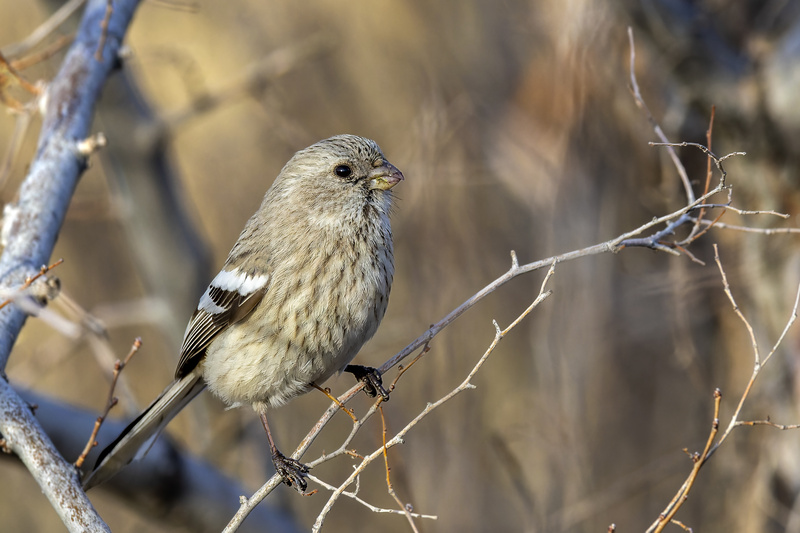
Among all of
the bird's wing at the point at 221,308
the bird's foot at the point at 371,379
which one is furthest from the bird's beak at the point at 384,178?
the bird's foot at the point at 371,379

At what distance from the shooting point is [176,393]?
3.90 metres

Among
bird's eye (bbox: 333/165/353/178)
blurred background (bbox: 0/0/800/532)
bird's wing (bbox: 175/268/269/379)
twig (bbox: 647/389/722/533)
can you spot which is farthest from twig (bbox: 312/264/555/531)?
blurred background (bbox: 0/0/800/532)

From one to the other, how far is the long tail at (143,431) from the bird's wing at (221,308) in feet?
0.31

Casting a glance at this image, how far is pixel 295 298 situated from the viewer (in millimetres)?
3479

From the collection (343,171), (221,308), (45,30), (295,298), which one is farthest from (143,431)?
(45,30)

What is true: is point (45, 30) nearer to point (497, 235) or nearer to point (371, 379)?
point (371, 379)

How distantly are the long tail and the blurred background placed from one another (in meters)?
0.35

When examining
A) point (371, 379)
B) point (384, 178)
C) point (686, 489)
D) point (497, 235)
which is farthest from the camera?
point (497, 235)

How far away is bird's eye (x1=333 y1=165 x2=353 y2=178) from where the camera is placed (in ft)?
12.5

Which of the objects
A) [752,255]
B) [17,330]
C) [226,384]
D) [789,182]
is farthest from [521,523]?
[17,330]

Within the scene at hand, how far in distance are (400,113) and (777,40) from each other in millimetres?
5283

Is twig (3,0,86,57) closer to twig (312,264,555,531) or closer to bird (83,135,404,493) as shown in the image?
bird (83,135,404,493)

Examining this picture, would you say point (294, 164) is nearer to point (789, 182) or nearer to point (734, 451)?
point (789, 182)

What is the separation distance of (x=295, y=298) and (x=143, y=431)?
1026 mm
